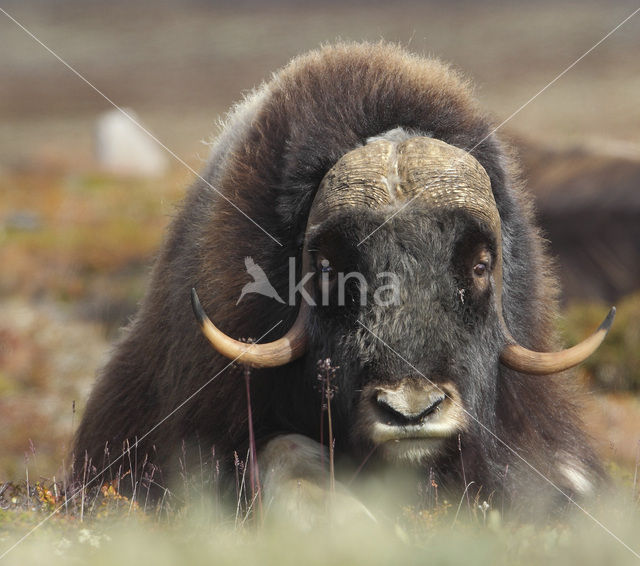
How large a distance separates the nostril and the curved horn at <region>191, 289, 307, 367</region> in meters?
0.56

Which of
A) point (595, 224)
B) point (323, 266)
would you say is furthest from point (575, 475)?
point (595, 224)

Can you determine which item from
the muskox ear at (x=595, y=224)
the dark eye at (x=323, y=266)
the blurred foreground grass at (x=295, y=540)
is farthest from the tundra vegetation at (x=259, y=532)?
the muskox ear at (x=595, y=224)

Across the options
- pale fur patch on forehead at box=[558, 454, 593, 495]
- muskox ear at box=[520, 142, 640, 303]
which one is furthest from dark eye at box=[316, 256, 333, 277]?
muskox ear at box=[520, 142, 640, 303]

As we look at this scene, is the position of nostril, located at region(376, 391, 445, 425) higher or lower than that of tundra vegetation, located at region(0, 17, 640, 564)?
higher

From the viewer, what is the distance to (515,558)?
2.84m

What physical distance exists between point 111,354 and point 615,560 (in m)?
3.32

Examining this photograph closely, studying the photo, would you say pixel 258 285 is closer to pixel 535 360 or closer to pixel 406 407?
pixel 406 407

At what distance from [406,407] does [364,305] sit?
1.55ft

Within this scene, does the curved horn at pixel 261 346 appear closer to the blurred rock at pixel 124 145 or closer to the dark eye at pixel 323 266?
the dark eye at pixel 323 266

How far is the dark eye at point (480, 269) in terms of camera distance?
384 cm

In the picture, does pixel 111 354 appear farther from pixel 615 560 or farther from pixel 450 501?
pixel 615 560

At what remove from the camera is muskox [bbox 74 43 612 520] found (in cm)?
369

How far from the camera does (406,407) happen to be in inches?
135

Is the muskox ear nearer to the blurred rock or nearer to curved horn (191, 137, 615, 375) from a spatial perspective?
curved horn (191, 137, 615, 375)
